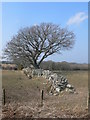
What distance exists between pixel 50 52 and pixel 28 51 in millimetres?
3111

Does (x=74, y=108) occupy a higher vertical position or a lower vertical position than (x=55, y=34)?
lower

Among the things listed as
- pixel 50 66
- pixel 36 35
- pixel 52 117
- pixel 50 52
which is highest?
pixel 36 35

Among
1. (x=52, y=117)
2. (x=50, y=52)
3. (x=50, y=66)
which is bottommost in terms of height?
(x=52, y=117)

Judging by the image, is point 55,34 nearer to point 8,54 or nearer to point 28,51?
point 28,51

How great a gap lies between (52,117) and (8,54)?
2547 centimetres

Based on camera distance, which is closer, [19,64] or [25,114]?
[25,114]

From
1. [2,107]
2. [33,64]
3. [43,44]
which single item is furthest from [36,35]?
[2,107]

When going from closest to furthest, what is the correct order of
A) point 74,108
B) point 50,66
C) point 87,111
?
point 87,111 < point 74,108 < point 50,66

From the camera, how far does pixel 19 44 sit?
30188 millimetres

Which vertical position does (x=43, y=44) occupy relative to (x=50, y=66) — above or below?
above

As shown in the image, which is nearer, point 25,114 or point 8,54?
point 25,114

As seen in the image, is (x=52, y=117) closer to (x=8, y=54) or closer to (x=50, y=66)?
(x=50, y=66)

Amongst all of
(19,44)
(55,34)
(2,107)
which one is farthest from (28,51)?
(2,107)

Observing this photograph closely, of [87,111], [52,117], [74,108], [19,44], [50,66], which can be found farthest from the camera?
[19,44]
